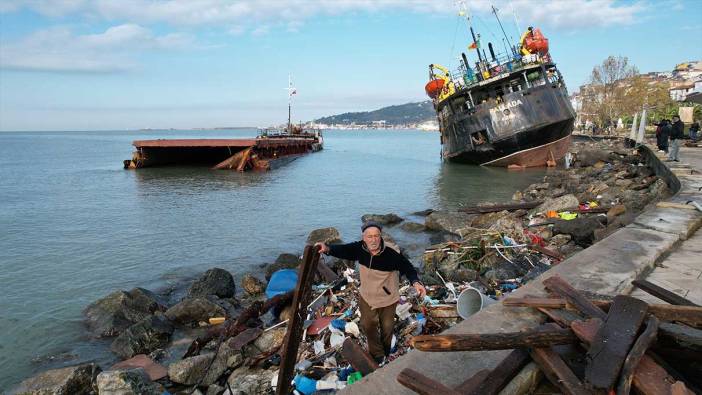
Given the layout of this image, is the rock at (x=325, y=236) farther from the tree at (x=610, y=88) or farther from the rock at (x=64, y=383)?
the tree at (x=610, y=88)

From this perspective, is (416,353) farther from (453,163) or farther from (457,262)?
(453,163)

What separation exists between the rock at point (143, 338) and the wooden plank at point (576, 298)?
5.55 metres

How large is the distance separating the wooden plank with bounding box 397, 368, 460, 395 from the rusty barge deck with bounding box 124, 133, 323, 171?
31.8m

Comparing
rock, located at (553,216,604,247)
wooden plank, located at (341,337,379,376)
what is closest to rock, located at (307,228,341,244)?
rock, located at (553,216,604,247)

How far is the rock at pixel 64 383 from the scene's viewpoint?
5.22m

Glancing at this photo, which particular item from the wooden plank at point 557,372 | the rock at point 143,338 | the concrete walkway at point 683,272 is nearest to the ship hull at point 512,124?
the concrete walkway at point 683,272

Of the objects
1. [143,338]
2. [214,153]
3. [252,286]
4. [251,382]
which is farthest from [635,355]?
[214,153]

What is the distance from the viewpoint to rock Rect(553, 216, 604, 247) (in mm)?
9398

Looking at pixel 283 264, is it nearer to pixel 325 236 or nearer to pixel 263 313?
pixel 325 236

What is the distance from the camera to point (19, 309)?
8570mm

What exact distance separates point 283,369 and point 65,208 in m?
19.4

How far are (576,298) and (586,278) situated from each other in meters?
1.55

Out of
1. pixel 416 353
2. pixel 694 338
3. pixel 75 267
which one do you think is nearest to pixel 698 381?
pixel 694 338

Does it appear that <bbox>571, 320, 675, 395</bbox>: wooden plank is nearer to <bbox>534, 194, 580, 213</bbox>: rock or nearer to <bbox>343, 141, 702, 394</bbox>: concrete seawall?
<bbox>343, 141, 702, 394</bbox>: concrete seawall
